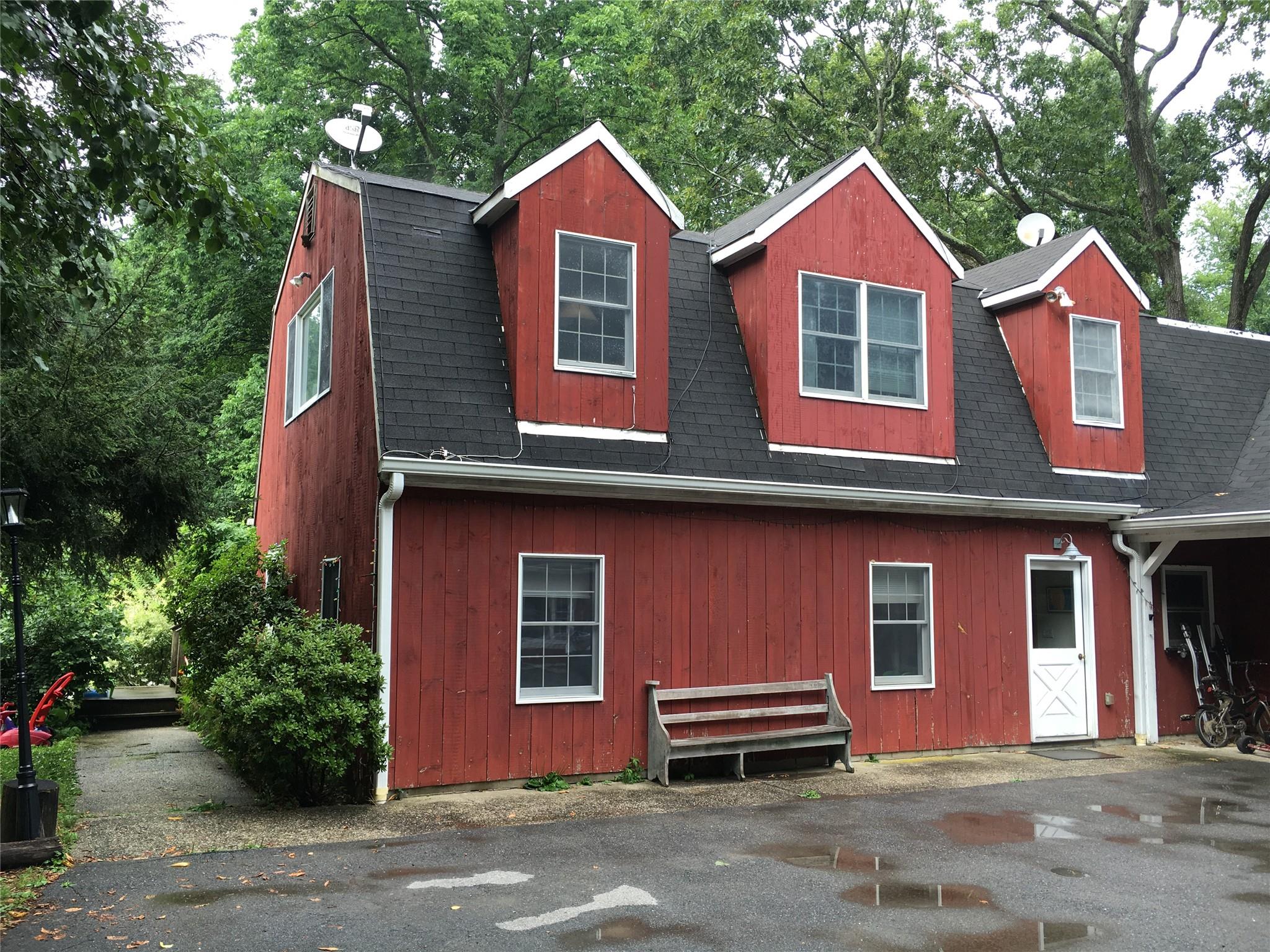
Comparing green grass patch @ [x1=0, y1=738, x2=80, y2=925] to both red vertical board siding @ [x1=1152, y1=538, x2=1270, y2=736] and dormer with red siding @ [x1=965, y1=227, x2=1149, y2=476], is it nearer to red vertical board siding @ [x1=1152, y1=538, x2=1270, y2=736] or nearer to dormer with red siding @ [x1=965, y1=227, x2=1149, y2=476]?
dormer with red siding @ [x1=965, y1=227, x2=1149, y2=476]

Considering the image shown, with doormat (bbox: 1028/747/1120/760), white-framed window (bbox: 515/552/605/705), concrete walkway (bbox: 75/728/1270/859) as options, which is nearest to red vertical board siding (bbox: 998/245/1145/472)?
doormat (bbox: 1028/747/1120/760)

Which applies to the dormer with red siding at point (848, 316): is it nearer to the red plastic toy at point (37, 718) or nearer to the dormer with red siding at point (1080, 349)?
the dormer with red siding at point (1080, 349)

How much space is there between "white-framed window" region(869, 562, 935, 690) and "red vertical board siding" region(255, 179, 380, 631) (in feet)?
17.9

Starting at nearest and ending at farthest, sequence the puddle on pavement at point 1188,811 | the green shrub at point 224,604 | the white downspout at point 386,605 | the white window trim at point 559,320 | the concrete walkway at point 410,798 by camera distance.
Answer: the concrete walkway at point 410,798, the puddle on pavement at point 1188,811, the white downspout at point 386,605, the white window trim at point 559,320, the green shrub at point 224,604

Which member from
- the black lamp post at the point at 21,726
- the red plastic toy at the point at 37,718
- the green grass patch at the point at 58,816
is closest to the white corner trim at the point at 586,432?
the black lamp post at the point at 21,726

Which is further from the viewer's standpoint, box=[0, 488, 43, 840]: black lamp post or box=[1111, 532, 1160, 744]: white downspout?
box=[1111, 532, 1160, 744]: white downspout

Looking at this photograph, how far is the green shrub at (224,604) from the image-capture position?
10.8m

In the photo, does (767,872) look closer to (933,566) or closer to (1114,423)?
(933,566)

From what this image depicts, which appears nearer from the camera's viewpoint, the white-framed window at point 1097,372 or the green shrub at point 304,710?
the green shrub at point 304,710

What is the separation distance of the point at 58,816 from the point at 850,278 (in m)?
9.15

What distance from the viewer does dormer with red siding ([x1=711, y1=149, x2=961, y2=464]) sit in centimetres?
1138

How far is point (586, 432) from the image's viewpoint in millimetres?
10117

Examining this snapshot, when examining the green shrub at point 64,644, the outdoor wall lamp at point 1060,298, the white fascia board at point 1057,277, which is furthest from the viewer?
the green shrub at point 64,644

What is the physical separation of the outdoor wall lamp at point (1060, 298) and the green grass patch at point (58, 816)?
38.9 feet
